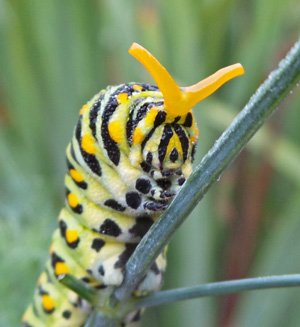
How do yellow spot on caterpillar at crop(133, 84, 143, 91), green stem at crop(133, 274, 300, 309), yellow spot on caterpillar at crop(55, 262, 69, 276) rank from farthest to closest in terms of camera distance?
yellow spot on caterpillar at crop(55, 262, 69, 276) < yellow spot on caterpillar at crop(133, 84, 143, 91) < green stem at crop(133, 274, 300, 309)

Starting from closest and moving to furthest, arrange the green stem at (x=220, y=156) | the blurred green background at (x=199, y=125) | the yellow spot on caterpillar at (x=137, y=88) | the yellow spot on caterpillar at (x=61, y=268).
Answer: the green stem at (x=220, y=156)
the yellow spot on caterpillar at (x=137, y=88)
the yellow spot on caterpillar at (x=61, y=268)
the blurred green background at (x=199, y=125)

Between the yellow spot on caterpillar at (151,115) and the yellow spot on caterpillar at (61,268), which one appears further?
the yellow spot on caterpillar at (61,268)

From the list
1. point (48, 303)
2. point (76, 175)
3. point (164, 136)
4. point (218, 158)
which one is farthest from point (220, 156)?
point (48, 303)

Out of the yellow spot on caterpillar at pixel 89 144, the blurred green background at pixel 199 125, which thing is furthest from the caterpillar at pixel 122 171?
the blurred green background at pixel 199 125

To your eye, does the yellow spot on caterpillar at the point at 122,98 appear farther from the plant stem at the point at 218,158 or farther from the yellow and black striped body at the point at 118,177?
the plant stem at the point at 218,158

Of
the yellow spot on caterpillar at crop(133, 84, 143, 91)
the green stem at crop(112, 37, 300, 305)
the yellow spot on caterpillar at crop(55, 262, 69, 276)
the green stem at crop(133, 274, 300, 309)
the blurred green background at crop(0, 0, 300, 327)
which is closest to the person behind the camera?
the green stem at crop(112, 37, 300, 305)

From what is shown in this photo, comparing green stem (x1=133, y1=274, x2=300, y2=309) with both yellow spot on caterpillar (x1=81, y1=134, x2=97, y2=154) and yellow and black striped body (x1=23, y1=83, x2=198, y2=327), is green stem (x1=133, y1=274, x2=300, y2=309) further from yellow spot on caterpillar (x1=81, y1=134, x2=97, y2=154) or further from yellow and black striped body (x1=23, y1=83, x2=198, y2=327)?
yellow spot on caterpillar (x1=81, y1=134, x2=97, y2=154)

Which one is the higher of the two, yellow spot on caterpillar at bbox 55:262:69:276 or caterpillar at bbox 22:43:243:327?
caterpillar at bbox 22:43:243:327

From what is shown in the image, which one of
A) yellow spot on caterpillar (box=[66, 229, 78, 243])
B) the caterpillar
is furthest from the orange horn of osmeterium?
yellow spot on caterpillar (box=[66, 229, 78, 243])
